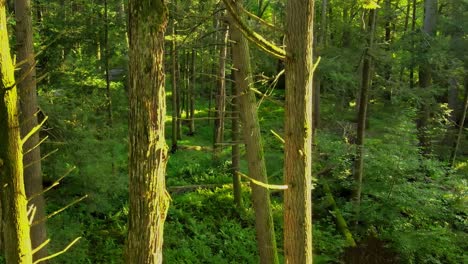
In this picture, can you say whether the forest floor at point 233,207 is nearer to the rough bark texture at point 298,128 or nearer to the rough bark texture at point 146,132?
the rough bark texture at point 146,132

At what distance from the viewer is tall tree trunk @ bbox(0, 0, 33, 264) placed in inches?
121

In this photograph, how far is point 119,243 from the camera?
10781mm

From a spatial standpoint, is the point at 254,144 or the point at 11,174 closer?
the point at 11,174

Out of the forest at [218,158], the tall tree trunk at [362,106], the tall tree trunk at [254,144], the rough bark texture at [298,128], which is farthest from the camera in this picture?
the tall tree trunk at [362,106]

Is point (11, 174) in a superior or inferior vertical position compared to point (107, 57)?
inferior

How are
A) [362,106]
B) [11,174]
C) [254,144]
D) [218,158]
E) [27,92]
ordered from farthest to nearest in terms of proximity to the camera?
[218,158]
[362,106]
[254,144]
[27,92]
[11,174]

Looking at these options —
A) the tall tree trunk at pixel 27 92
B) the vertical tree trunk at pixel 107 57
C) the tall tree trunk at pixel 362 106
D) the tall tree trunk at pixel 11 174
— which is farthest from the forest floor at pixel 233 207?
the tall tree trunk at pixel 11 174

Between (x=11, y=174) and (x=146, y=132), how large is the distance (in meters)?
1.09

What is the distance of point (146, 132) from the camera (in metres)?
3.30

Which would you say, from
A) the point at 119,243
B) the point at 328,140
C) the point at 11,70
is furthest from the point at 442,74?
the point at 11,70

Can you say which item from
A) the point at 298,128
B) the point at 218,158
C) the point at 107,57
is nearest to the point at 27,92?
the point at 298,128

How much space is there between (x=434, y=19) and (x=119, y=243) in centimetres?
1525

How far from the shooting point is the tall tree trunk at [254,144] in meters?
7.80

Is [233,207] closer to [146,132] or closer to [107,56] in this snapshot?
[107,56]
